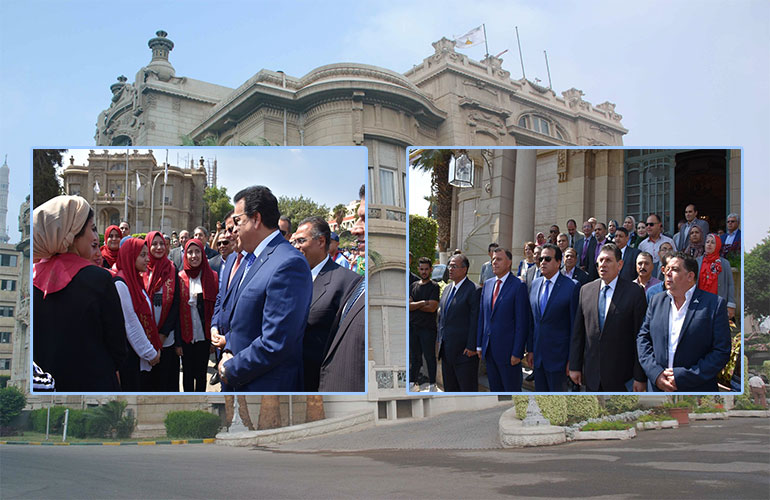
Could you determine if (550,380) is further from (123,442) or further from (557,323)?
(123,442)

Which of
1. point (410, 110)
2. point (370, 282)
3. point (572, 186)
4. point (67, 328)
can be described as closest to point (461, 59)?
point (410, 110)

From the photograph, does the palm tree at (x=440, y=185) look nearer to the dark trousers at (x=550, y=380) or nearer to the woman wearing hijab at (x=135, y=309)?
the dark trousers at (x=550, y=380)

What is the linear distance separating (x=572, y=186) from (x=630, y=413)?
234 cm

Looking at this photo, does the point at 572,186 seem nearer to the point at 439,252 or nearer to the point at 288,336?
the point at 439,252

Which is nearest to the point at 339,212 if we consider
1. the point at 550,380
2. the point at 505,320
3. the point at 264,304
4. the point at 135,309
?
the point at 264,304

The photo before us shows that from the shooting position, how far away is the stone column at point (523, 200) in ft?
18.2

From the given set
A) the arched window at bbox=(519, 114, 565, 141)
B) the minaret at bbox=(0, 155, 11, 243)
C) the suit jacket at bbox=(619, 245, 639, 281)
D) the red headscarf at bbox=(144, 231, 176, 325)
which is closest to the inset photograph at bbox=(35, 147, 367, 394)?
the red headscarf at bbox=(144, 231, 176, 325)

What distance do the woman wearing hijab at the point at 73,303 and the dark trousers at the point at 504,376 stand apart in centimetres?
315

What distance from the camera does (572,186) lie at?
218 inches

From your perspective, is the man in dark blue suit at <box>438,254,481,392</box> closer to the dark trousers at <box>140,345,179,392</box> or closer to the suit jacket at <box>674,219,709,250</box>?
the suit jacket at <box>674,219,709,250</box>

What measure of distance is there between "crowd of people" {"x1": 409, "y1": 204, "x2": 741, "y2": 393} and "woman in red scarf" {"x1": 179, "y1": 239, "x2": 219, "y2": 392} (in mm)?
1787

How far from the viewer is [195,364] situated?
5395 millimetres

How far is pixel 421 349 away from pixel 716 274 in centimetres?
263

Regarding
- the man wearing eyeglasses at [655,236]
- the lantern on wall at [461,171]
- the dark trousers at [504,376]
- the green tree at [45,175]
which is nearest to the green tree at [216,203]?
the green tree at [45,175]
